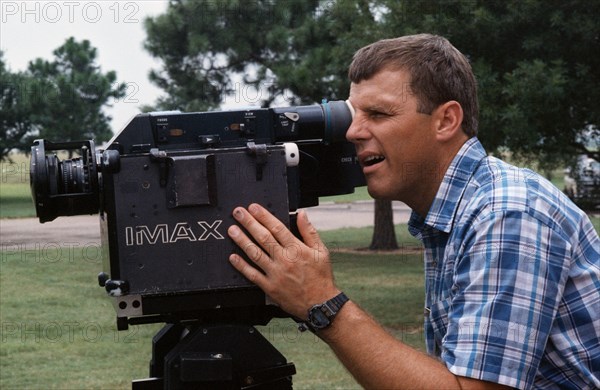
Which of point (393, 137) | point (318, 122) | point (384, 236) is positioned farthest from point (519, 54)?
point (384, 236)

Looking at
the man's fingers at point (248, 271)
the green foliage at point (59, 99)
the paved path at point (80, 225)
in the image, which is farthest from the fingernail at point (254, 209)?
the green foliage at point (59, 99)

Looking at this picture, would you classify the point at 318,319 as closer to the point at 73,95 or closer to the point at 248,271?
the point at 248,271

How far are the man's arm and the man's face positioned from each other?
0.71 feet

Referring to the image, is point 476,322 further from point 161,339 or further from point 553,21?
point 553,21

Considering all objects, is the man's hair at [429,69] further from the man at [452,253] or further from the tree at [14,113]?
the tree at [14,113]

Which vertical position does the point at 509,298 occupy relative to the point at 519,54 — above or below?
below

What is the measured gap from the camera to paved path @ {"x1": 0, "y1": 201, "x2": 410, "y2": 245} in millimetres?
18203

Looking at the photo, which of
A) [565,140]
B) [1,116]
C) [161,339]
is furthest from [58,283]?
[1,116]

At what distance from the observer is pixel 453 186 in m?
2.07

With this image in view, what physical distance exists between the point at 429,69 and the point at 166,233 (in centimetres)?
75

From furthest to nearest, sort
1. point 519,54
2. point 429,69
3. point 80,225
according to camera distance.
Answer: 1. point 80,225
2. point 519,54
3. point 429,69

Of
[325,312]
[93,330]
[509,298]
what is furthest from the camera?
[93,330]

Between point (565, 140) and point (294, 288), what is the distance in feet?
23.4

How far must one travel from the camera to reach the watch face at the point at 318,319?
1948 mm
